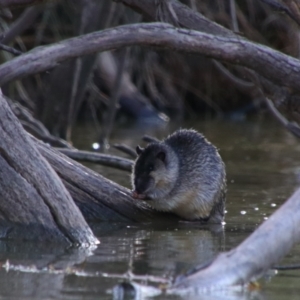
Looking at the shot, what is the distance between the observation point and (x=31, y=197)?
Answer: 5.36 metres

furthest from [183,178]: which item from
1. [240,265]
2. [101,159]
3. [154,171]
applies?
[240,265]

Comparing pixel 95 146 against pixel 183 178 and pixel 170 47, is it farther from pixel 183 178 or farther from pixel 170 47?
pixel 170 47

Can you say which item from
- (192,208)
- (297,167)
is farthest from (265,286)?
(297,167)

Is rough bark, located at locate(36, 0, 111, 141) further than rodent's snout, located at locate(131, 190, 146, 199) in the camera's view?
Yes

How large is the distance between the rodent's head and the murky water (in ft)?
0.98

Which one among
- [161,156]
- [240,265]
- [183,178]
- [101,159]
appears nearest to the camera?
[240,265]

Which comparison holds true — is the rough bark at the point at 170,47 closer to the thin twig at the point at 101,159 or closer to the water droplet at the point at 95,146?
the thin twig at the point at 101,159

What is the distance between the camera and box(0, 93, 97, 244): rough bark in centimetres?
534

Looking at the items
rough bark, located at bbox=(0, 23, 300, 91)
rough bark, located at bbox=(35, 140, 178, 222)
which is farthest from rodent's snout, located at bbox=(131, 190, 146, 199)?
rough bark, located at bbox=(0, 23, 300, 91)

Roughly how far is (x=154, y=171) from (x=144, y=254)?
1641 mm

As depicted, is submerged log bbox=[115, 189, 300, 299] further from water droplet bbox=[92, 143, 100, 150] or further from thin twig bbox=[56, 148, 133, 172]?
water droplet bbox=[92, 143, 100, 150]

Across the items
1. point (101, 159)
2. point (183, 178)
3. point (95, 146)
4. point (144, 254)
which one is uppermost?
point (95, 146)

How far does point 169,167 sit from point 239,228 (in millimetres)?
838

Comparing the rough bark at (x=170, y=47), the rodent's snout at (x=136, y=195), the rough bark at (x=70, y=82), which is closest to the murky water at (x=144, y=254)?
the rodent's snout at (x=136, y=195)
